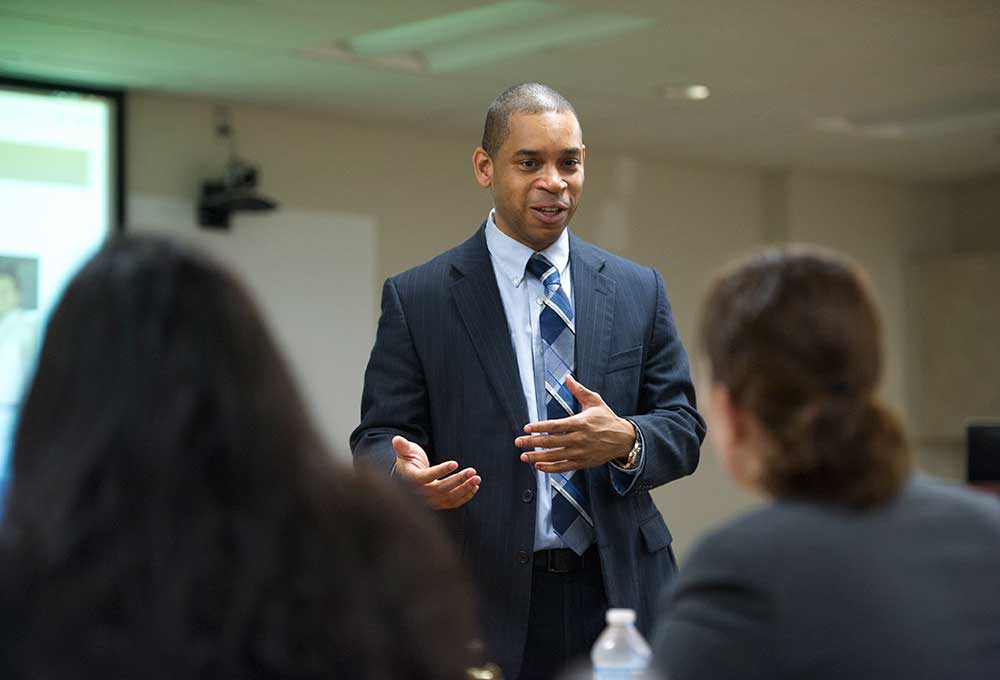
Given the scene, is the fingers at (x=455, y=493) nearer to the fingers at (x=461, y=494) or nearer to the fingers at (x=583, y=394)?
the fingers at (x=461, y=494)

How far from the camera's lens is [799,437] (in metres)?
1.18

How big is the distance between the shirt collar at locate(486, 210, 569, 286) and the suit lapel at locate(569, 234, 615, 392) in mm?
22

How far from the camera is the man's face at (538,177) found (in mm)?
2436

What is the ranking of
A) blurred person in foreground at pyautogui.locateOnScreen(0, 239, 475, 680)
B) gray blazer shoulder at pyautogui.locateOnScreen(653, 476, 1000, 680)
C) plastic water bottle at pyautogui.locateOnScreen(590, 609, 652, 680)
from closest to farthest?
blurred person in foreground at pyautogui.locateOnScreen(0, 239, 475, 680) < gray blazer shoulder at pyautogui.locateOnScreen(653, 476, 1000, 680) < plastic water bottle at pyautogui.locateOnScreen(590, 609, 652, 680)

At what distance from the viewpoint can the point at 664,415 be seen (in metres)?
2.36

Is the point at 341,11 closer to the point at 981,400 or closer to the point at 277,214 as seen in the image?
the point at 277,214

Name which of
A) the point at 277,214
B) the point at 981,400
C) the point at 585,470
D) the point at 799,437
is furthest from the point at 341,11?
the point at 981,400

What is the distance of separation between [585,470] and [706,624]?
119cm

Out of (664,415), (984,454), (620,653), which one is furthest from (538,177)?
(984,454)

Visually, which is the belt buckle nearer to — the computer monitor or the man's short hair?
the man's short hair

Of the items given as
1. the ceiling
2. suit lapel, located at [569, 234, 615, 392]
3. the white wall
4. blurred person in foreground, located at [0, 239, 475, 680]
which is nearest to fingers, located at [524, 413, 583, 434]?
suit lapel, located at [569, 234, 615, 392]

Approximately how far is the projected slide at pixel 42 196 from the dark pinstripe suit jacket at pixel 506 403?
366cm

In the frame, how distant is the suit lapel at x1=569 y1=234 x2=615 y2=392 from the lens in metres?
2.37

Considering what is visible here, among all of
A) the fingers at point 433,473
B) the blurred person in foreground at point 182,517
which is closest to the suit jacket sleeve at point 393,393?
the fingers at point 433,473
